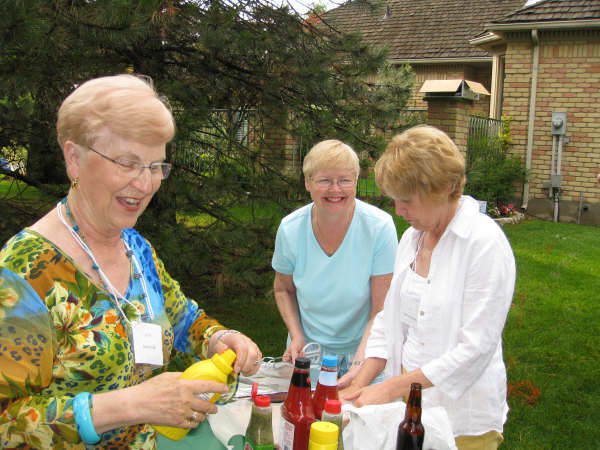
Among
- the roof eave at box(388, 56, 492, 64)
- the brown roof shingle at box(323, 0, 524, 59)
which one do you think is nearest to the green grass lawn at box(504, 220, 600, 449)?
the roof eave at box(388, 56, 492, 64)

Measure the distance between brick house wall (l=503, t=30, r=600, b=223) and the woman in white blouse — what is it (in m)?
10.5

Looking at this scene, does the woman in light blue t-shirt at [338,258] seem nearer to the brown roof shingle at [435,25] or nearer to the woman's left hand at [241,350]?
the woman's left hand at [241,350]

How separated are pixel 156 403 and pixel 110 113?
2.56 feet

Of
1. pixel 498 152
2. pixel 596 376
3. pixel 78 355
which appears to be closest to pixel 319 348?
pixel 78 355

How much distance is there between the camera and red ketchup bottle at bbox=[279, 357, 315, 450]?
1.60 metres

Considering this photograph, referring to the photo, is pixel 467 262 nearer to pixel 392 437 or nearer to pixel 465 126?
pixel 392 437

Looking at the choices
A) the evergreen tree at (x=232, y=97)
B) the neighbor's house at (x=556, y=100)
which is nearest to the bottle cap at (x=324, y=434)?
the evergreen tree at (x=232, y=97)

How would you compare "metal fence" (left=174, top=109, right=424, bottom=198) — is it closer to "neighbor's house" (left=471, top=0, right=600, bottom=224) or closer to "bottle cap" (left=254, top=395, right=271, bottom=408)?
"bottle cap" (left=254, top=395, right=271, bottom=408)

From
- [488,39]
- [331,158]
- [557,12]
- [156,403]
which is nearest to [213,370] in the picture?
[156,403]

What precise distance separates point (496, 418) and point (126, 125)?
5.34 ft

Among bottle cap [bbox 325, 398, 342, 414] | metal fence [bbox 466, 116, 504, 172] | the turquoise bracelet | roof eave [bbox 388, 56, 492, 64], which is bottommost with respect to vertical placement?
bottle cap [bbox 325, 398, 342, 414]

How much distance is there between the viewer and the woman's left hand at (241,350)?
173cm

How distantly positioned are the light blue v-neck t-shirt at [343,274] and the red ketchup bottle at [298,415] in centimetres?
108

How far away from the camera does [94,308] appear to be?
1514 mm
